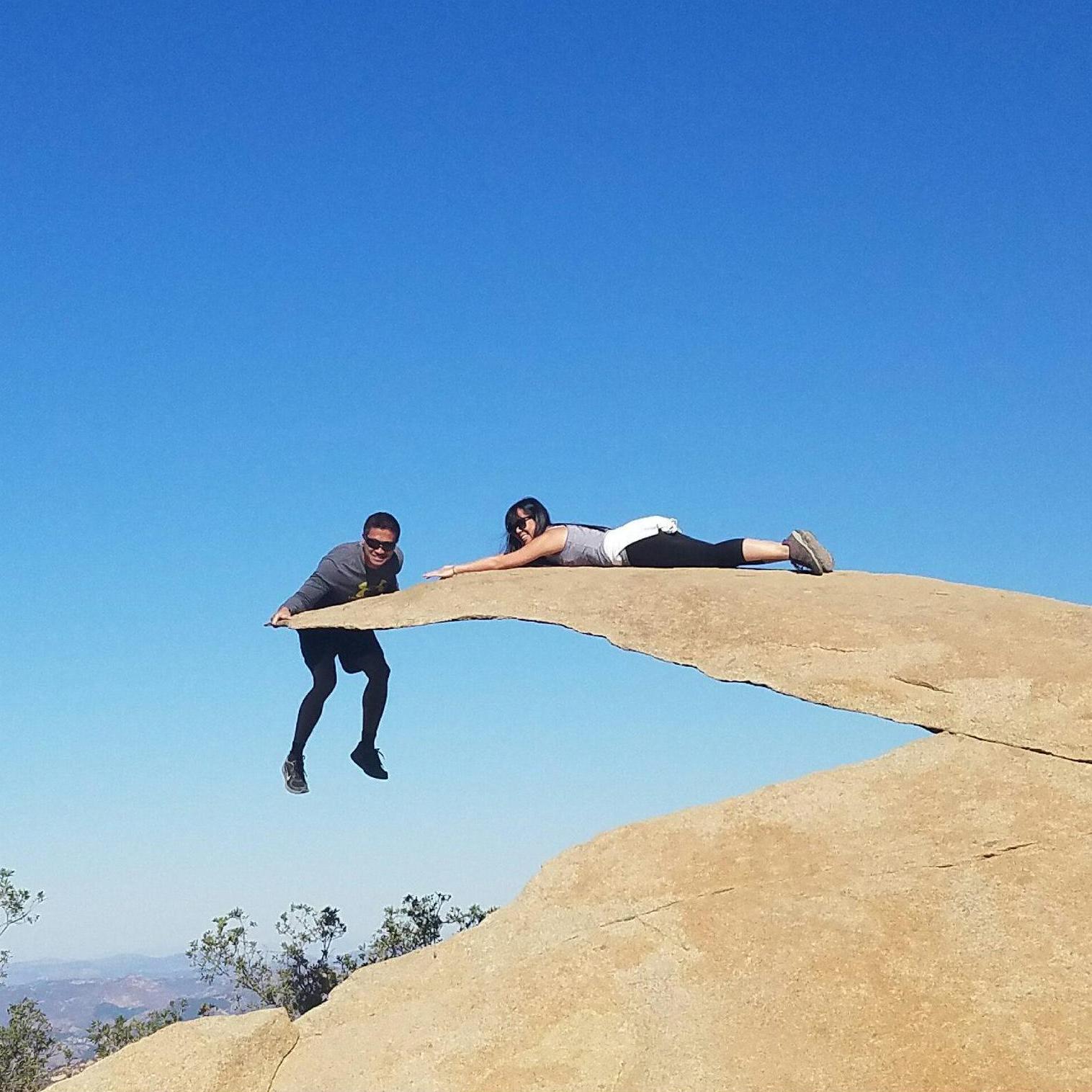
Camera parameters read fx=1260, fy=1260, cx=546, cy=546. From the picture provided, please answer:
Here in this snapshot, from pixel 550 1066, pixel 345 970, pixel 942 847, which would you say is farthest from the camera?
pixel 345 970

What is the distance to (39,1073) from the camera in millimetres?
19266

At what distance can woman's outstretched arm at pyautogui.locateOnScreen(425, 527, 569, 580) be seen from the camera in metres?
9.19

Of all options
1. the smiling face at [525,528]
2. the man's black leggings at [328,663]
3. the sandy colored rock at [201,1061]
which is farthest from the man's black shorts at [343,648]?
the sandy colored rock at [201,1061]

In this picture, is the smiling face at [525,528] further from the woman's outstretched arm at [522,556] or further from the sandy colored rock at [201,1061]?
the sandy colored rock at [201,1061]

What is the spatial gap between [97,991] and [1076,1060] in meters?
148

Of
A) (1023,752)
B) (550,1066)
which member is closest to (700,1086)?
(550,1066)

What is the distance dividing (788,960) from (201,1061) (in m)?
3.19

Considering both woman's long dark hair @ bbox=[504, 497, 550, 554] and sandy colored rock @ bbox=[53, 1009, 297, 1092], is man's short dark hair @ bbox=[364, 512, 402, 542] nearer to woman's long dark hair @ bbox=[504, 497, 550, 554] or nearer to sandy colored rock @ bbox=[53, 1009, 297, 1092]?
woman's long dark hair @ bbox=[504, 497, 550, 554]

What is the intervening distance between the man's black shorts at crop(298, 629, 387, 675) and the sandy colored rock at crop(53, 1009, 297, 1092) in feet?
10.1

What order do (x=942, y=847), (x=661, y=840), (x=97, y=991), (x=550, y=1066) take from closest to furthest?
1. (x=550, y=1066)
2. (x=942, y=847)
3. (x=661, y=840)
4. (x=97, y=991)

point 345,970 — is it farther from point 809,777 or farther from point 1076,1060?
point 1076,1060

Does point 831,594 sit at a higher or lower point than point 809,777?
higher

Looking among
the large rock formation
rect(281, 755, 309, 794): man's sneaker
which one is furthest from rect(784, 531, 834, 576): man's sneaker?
rect(281, 755, 309, 794): man's sneaker

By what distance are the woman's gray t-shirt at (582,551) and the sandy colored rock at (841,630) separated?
0.86ft
